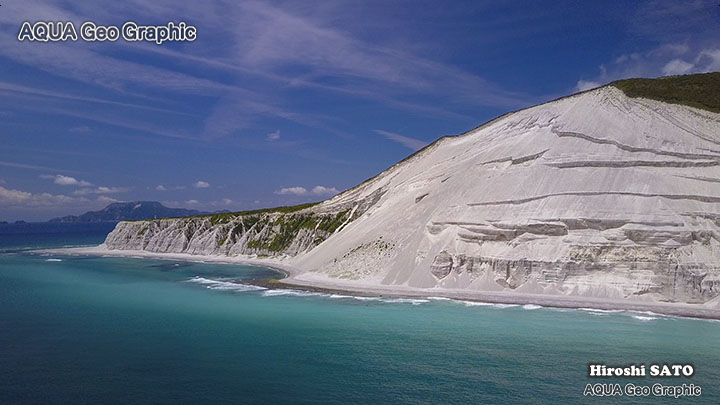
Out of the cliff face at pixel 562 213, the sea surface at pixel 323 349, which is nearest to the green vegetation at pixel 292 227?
the cliff face at pixel 562 213

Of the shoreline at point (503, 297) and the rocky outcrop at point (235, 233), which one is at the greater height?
the rocky outcrop at point (235, 233)

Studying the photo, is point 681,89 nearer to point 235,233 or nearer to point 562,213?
point 562,213

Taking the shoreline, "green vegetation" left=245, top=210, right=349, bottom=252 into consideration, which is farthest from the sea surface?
"green vegetation" left=245, top=210, right=349, bottom=252

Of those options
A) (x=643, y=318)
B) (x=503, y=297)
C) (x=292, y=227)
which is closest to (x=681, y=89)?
(x=643, y=318)

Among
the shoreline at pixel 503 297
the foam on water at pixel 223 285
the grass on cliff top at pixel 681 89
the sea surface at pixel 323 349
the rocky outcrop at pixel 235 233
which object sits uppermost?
the grass on cliff top at pixel 681 89

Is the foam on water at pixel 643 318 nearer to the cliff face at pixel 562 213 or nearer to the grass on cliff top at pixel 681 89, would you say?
the cliff face at pixel 562 213
